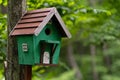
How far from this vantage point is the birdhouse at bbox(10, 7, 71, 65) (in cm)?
300

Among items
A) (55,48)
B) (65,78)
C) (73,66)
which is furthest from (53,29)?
(73,66)

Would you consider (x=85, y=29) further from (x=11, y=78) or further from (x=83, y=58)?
(x=83, y=58)

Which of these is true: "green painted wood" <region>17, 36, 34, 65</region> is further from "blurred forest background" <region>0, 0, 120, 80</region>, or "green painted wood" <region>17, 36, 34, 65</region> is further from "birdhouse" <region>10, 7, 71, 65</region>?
"blurred forest background" <region>0, 0, 120, 80</region>

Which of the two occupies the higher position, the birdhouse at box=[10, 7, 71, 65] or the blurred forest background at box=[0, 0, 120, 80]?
the birdhouse at box=[10, 7, 71, 65]

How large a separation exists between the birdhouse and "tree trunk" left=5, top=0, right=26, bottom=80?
5cm

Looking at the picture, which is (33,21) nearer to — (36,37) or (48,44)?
(36,37)

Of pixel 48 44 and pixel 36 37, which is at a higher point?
pixel 36 37

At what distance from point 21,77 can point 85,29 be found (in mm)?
3648

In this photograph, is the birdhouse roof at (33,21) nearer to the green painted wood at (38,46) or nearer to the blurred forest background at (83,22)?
the green painted wood at (38,46)

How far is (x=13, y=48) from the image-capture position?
3.12 meters

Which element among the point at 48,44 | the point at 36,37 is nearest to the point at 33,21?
the point at 36,37

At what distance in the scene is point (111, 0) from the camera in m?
5.93

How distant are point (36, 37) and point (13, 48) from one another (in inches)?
10.3

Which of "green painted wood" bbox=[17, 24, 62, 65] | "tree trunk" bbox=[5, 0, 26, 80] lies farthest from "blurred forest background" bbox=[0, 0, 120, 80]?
"green painted wood" bbox=[17, 24, 62, 65]
